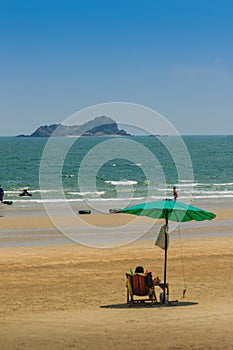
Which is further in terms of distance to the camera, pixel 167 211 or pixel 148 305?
pixel 167 211

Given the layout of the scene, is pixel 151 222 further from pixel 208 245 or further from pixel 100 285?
pixel 100 285

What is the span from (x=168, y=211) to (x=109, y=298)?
2383mm

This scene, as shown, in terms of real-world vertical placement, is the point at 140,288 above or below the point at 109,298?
above

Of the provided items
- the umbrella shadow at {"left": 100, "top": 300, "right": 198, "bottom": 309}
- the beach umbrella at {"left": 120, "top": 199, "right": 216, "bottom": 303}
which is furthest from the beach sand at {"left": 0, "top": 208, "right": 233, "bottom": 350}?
the beach umbrella at {"left": 120, "top": 199, "right": 216, "bottom": 303}

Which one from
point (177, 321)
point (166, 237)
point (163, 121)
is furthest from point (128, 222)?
point (177, 321)

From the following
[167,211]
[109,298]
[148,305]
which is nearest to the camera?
[148,305]

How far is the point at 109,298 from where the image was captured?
43.0 ft

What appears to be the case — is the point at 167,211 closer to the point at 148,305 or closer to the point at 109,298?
the point at 148,305

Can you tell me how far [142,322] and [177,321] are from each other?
641mm

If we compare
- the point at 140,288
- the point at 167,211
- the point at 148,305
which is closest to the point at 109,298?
the point at 140,288

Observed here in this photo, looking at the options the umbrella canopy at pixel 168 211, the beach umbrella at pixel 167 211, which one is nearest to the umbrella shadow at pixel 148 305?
the beach umbrella at pixel 167 211

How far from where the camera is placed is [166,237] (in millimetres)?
13180

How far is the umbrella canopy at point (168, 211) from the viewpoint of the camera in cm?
1262

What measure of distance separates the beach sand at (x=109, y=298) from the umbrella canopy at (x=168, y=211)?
6.00 feet
